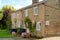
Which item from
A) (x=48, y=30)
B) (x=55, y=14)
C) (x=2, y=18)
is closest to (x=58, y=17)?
(x=55, y=14)

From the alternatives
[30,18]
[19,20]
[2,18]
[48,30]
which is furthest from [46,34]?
[2,18]

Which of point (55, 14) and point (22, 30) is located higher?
point (55, 14)

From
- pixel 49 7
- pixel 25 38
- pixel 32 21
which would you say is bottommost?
pixel 25 38

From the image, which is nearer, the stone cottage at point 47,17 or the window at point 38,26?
the stone cottage at point 47,17

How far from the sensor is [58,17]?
101 feet

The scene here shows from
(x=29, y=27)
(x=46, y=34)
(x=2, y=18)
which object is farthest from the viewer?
(x=2, y=18)

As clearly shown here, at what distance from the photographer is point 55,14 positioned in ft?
100

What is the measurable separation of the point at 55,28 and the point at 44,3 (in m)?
3.89

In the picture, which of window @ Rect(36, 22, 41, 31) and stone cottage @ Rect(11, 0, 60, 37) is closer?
stone cottage @ Rect(11, 0, 60, 37)

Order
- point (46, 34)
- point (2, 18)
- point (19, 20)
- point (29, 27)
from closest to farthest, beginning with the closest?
point (46, 34)
point (29, 27)
point (19, 20)
point (2, 18)

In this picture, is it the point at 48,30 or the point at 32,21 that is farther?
the point at 32,21

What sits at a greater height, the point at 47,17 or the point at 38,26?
the point at 47,17

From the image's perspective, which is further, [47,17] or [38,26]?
[38,26]

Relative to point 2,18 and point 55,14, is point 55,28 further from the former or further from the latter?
point 2,18
